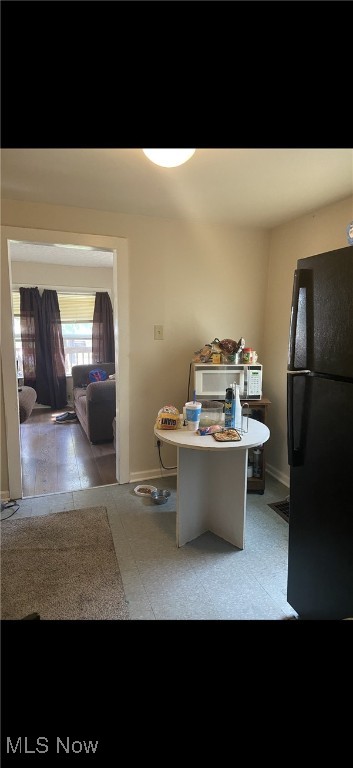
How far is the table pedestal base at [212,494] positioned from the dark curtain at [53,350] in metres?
4.22

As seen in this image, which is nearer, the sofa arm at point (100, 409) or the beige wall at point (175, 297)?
the beige wall at point (175, 297)

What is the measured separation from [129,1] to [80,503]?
2.58 meters

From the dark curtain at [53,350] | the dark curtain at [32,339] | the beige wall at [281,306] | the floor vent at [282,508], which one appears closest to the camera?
the floor vent at [282,508]

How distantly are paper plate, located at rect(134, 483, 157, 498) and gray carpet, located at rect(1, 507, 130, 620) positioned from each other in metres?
0.34

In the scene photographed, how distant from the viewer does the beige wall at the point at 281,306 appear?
2516 millimetres

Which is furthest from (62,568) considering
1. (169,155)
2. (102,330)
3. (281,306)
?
(102,330)

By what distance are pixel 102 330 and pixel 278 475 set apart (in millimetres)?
4107

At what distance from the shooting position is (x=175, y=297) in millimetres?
2846

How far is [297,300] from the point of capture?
129 cm

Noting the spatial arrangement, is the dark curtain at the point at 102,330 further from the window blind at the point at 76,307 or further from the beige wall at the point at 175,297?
the beige wall at the point at 175,297

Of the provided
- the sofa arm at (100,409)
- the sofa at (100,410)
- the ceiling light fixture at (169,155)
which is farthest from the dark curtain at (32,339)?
the ceiling light fixture at (169,155)

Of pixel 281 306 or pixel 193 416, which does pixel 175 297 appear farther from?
pixel 193 416

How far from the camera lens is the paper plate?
2.66 metres
